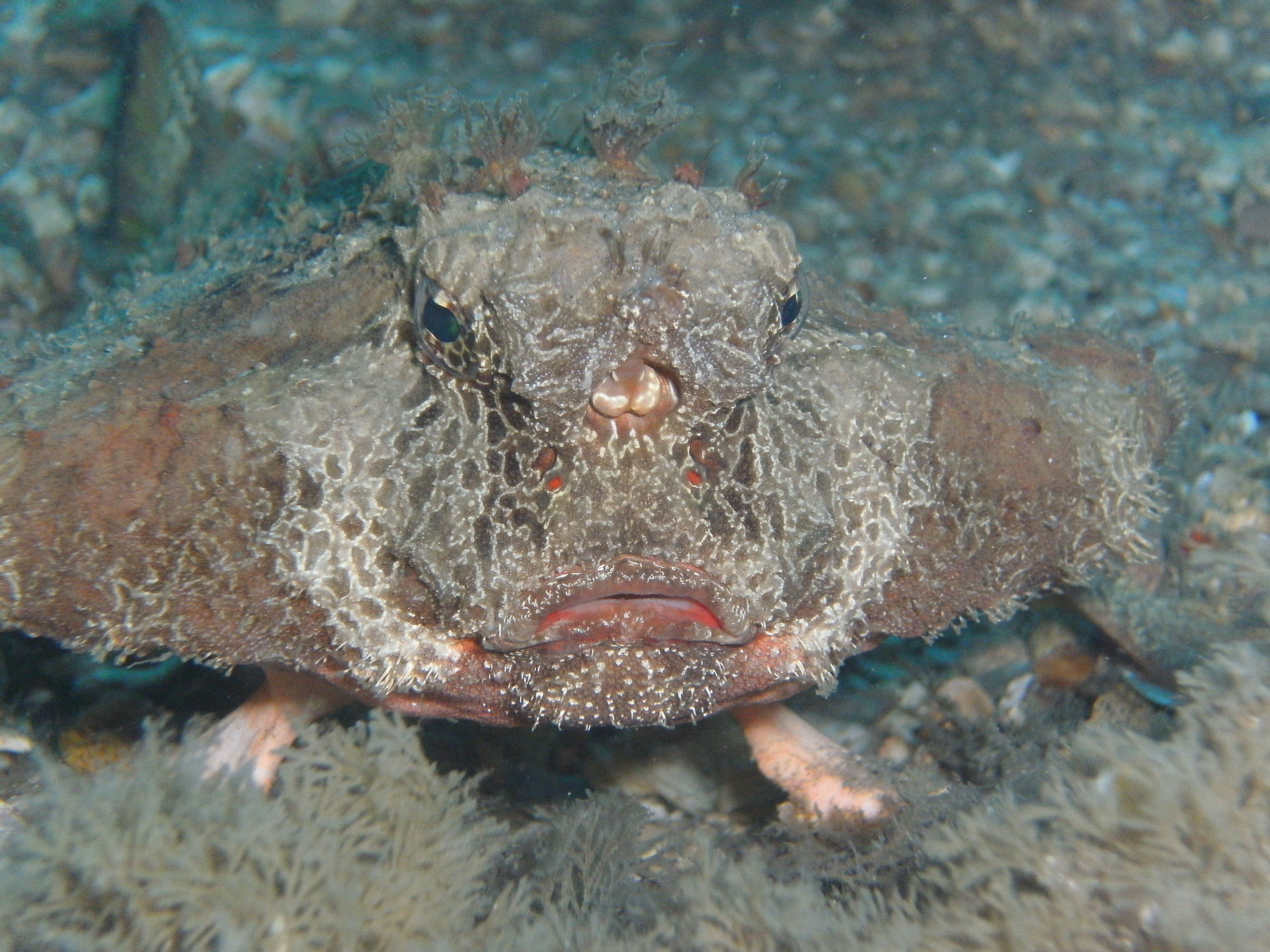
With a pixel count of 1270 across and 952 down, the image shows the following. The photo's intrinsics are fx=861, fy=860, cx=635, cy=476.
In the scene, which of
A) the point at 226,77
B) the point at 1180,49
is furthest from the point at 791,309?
the point at 1180,49

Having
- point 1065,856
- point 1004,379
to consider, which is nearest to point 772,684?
point 1065,856

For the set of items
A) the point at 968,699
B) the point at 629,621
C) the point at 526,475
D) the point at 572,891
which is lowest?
the point at 968,699

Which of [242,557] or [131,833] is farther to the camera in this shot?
[242,557]

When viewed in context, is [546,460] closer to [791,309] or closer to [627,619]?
[627,619]

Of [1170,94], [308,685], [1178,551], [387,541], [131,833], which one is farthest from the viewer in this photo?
[1170,94]

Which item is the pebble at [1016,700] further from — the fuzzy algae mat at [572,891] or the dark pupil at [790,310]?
the dark pupil at [790,310]

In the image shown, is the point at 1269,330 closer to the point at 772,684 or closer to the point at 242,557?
the point at 772,684

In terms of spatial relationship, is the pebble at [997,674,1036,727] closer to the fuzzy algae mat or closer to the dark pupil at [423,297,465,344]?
the fuzzy algae mat
